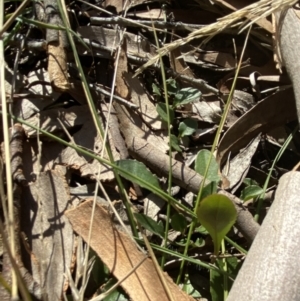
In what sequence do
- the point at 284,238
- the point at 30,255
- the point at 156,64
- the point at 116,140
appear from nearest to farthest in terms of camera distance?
the point at 284,238
the point at 30,255
the point at 116,140
the point at 156,64

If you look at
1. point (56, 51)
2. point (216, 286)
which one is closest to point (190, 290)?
point (216, 286)

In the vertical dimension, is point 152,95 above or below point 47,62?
below

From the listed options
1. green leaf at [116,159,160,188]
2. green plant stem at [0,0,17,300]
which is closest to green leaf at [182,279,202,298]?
green leaf at [116,159,160,188]

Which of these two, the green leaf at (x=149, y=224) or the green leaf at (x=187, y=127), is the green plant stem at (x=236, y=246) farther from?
the green leaf at (x=187, y=127)

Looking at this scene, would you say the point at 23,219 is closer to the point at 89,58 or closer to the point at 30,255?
the point at 30,255

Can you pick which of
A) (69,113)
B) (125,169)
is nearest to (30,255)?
(125,169)

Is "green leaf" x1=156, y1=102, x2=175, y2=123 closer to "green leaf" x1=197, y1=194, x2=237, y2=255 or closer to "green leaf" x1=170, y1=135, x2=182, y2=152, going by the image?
"green leaf" x1=170, y1=135, x2=182, y2=152
